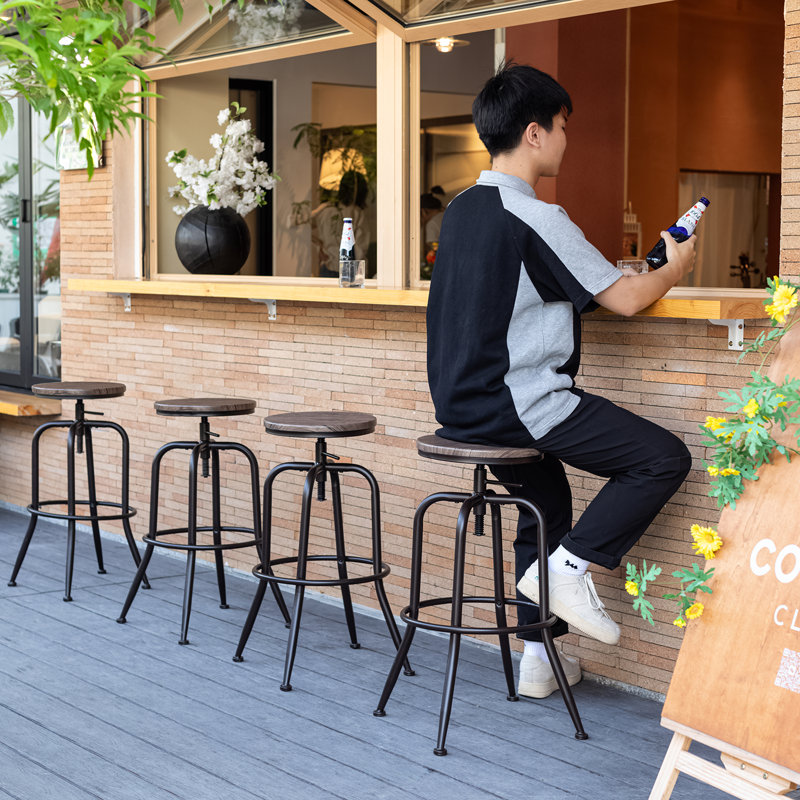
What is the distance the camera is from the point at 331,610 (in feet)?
13.7

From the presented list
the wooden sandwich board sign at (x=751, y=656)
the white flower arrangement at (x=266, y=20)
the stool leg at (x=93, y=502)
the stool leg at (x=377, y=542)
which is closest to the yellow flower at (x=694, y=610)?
the wooden sandwich board sign at (x=751, y=656)

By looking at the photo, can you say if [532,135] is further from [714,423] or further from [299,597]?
[299,597]

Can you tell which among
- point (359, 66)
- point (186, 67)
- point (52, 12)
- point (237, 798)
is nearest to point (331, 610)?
point (237, 798)

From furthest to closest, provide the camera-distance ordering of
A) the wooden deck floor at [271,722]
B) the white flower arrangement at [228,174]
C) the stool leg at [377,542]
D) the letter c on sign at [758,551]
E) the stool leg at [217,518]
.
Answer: the white flower arrangement at [228,174] < the stool leg at [217,518] < the stool leg at [377,542] < the wooden deck floor at [271,722] < the letter c on sign at [758,551]

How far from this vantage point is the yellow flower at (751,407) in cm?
230

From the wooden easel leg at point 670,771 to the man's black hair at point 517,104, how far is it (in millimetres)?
1553

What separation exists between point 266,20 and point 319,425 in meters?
2.03

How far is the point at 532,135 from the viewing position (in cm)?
301

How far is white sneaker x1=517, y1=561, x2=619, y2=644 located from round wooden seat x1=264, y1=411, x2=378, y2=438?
75cm

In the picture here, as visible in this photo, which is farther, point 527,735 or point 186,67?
point 186,67

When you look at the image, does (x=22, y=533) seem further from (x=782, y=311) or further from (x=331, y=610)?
(x=782, y=311)

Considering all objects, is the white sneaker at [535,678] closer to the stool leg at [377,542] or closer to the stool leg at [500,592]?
the stool leg at [500,592]

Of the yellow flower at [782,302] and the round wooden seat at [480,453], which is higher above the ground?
the yellow flower at [782,302]

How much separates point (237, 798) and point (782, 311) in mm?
1588
